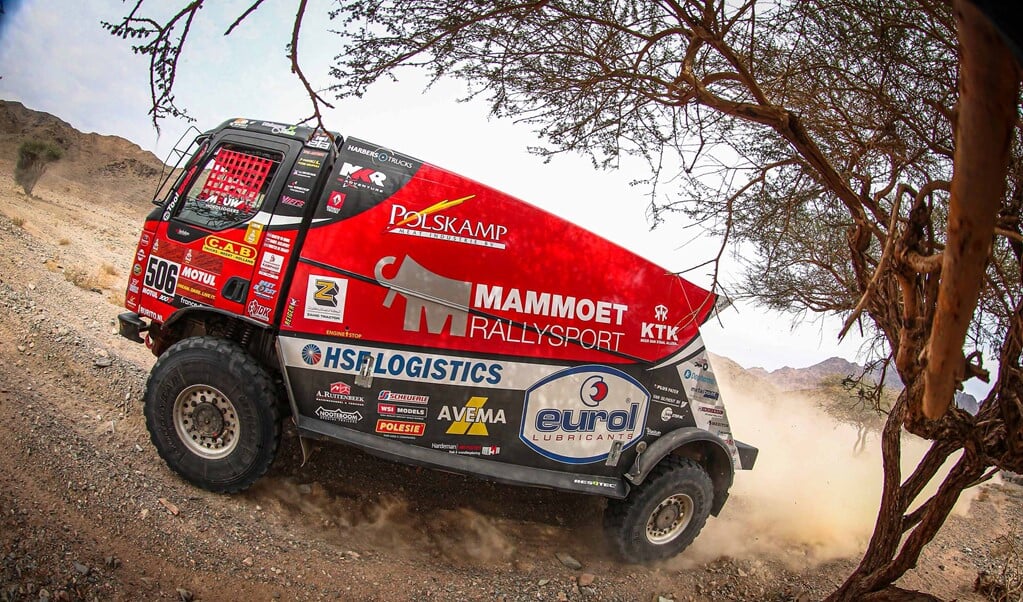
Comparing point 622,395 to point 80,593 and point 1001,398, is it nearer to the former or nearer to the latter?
point 1001,398

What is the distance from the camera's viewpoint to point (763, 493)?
9203 mm

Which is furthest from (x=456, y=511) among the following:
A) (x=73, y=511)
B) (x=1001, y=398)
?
(x=1001, y=398)

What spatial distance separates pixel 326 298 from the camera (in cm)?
448

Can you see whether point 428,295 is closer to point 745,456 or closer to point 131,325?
point 131,325

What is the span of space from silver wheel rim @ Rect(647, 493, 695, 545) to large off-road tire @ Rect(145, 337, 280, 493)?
337cm

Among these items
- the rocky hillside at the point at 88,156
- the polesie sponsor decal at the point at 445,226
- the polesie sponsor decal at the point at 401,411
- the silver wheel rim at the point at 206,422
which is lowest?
the silver wheel rim at the point at 206,422

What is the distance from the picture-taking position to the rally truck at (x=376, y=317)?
178 inches

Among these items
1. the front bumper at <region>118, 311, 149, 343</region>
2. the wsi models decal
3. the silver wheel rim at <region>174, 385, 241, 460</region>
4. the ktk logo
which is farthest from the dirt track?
the ktk logo

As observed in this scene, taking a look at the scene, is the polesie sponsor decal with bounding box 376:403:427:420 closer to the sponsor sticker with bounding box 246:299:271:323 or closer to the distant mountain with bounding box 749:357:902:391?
the sponsor sticker with bounding box 246:299:271:323

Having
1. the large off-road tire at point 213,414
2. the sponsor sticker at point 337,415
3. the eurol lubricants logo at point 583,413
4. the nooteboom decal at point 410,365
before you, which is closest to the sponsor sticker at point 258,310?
the nooteboom decal at point 410,365

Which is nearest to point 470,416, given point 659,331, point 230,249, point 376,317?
point 376,317

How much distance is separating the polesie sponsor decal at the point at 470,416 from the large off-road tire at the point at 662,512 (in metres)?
1.56

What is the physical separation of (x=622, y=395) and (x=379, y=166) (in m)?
2.75

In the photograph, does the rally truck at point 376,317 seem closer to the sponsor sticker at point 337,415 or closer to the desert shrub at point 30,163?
the sponsor sticker at point 337,415
